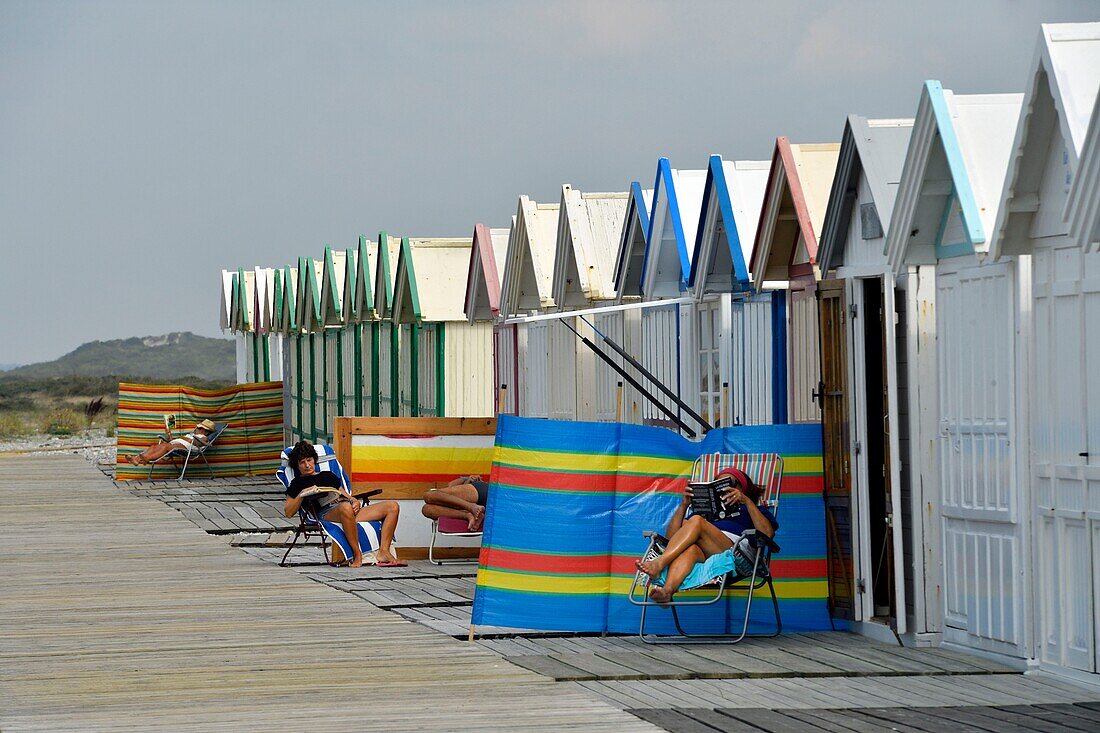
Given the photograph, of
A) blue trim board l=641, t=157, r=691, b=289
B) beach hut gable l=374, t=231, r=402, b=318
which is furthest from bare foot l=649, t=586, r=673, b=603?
beach hut gable l=374, t=231, r=402, b=318

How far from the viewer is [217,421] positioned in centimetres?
2572

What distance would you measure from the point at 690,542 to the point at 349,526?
4.98 metres

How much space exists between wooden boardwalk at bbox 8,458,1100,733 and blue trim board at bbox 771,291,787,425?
5.70ft

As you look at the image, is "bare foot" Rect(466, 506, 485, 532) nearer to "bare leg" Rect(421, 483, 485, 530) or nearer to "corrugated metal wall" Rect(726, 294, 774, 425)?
"bare leg" Rect(421, 483, 485, 530)

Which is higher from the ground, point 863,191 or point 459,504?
point 863,191

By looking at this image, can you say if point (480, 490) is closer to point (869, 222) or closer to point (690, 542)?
point (690, 542)

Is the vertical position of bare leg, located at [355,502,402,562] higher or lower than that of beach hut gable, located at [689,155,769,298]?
lower

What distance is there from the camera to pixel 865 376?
9680 millimetres

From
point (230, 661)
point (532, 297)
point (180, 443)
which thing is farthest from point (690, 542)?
point (180, 443)

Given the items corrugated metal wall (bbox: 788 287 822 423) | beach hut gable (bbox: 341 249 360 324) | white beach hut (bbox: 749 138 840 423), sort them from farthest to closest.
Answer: beach hut gable (bbox: 341 249 360 324)
white beach hut (bbox: 749 138 840 423)
corrugated metal wall (bbox: 788 287 822 423)

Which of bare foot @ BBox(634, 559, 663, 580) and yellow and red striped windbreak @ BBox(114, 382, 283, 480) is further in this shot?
yellow and red striped windbreak @ BBox(114, 382, 283, 480)

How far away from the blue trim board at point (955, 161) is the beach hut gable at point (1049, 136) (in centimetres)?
23

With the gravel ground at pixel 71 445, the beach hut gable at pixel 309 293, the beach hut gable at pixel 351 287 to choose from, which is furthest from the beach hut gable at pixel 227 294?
the beach hut gable at pixel 351 287

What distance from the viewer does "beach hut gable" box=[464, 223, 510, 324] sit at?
18078 millimetres
